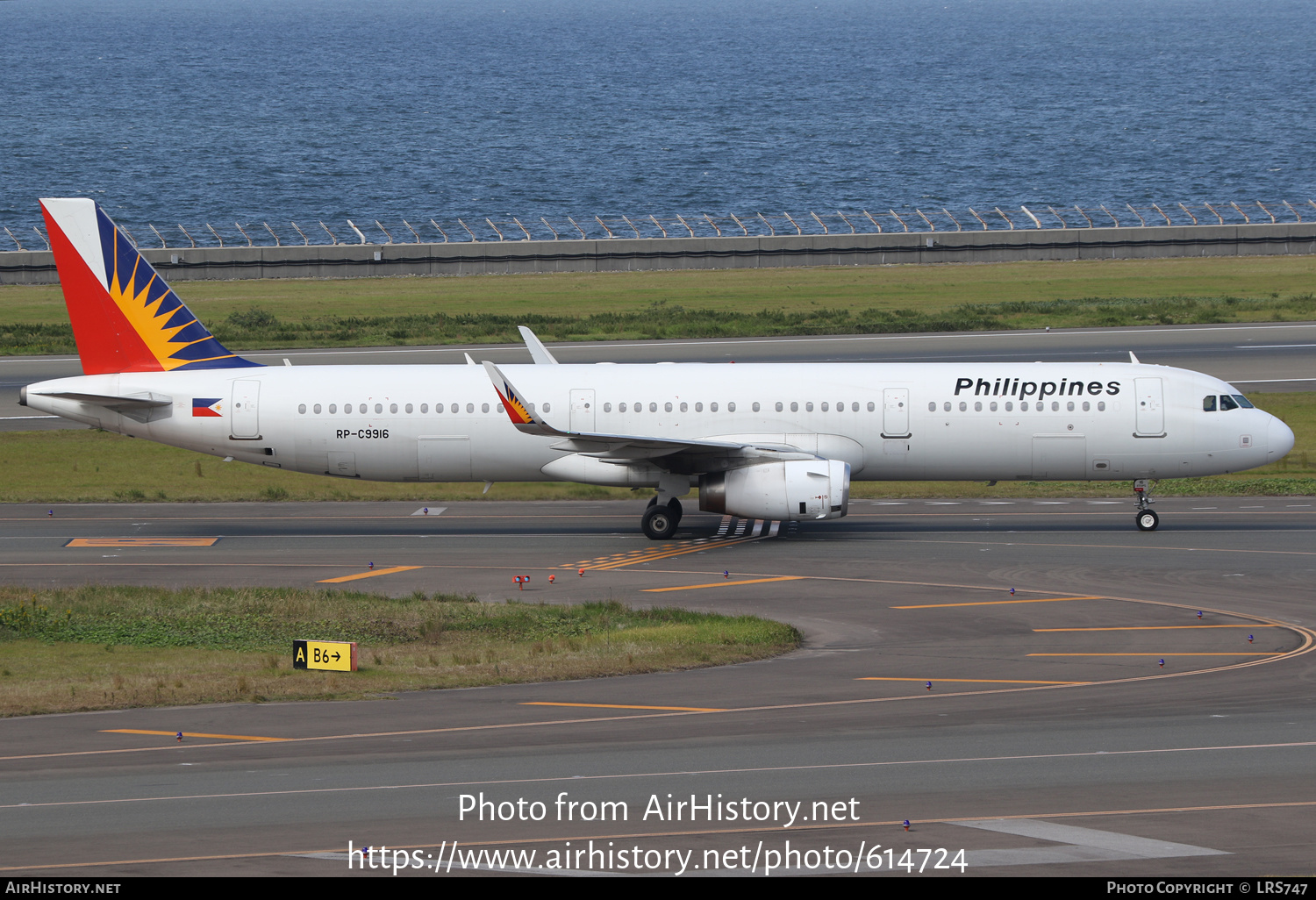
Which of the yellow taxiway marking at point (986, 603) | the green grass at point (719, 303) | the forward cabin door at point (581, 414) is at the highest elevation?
the green grass at point (719, 303)

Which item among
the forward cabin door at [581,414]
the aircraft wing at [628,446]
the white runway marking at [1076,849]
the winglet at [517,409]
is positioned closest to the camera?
the white runway marking at [1076,849]

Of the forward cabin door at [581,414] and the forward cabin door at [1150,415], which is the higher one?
the forward cabin door at [581,414]

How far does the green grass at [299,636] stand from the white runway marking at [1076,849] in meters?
10.1

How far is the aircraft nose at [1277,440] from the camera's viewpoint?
1529 inches

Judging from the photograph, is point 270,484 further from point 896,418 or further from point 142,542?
point 896,418

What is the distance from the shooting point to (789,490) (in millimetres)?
37188

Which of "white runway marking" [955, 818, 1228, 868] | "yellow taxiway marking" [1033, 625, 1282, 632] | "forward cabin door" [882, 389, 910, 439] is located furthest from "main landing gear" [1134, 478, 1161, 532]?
"white runway marking" [955, 818, 1228, 868]

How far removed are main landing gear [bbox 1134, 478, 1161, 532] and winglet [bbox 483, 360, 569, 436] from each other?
15633 millimetres

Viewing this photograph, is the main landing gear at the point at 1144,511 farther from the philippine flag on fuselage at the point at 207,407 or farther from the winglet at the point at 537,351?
the philippine flag on fuselage at the point at 207,407

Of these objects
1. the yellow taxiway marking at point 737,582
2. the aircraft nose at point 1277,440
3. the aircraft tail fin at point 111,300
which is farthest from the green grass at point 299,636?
the aircraft nose at point 1277,440

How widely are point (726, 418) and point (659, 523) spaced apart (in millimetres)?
3387

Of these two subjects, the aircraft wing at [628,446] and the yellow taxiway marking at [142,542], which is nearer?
the aircraft wing at [628,446]

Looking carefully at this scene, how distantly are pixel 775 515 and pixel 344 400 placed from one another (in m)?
12.2
